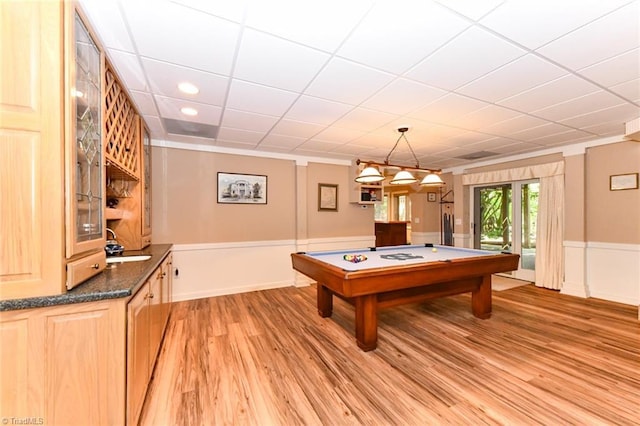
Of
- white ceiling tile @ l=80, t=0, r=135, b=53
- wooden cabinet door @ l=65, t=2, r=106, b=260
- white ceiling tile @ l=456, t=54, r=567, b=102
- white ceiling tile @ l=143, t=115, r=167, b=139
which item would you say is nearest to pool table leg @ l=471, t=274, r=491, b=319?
white ceiling tile @ l=456, t=54, r=567, b=102

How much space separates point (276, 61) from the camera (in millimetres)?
1990

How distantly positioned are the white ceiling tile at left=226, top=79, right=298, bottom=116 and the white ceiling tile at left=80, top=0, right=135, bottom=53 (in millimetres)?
776

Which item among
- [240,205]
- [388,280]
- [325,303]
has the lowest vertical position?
[325,303]

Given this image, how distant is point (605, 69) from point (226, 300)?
4906 mm

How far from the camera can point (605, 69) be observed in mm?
2104

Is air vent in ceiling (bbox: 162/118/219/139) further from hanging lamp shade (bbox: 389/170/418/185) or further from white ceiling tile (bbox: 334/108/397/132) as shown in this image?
hanging lamp shade (bbox: 389/170/418/185)

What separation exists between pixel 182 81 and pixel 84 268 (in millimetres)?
1659

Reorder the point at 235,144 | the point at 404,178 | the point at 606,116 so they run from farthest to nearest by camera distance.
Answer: the point at 235,144, the point at 404,178, the point at 606,116

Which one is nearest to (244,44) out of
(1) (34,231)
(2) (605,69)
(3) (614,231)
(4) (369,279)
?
(1) (34,231)

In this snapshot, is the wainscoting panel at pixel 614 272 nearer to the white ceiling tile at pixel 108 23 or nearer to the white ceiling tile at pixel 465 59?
the white ceiling tile at pixel 465 59

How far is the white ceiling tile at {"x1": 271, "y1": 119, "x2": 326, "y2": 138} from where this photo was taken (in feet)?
10.9

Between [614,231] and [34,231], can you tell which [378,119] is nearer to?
[34,231]

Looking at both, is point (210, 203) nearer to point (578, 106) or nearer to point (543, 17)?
point (543, 17)

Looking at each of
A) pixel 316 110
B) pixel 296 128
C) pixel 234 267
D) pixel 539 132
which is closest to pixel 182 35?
pixel 316 110
